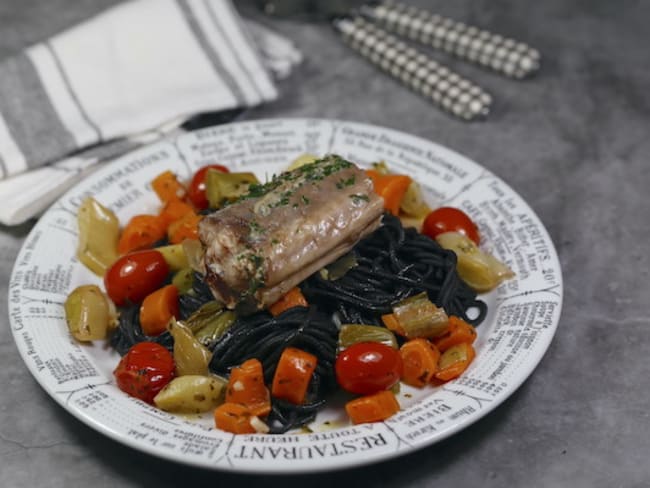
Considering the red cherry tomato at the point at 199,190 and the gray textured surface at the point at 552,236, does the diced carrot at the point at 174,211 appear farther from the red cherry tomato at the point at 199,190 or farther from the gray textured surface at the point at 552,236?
the gray textured surface at the point at 552,236

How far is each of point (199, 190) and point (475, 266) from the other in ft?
5.62

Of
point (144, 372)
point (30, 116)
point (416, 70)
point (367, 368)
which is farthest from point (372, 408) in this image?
point (416, 70)

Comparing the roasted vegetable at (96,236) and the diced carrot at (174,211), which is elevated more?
the roasted vegetable at (96,236)

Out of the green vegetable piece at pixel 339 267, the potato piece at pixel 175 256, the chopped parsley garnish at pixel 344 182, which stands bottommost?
the green vegetable piece at pixel 339 267

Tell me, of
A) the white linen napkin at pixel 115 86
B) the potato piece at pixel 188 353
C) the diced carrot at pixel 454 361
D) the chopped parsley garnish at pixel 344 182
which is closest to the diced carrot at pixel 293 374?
the potato piece at pixel 188 353

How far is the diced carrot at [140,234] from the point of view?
17.1ft

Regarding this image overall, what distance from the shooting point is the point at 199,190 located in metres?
5.47

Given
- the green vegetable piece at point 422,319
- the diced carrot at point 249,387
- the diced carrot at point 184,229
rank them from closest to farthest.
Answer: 1. the diced carrot at point 249,387
2. the green vegetable piece at point 422,319
3. the diced carrot at point 184,229

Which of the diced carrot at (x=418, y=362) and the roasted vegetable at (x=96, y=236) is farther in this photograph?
the roasted vegetable at (x=96, y=236)

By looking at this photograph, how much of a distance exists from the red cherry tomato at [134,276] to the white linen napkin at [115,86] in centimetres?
120

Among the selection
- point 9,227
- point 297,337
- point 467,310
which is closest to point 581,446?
point 467,310

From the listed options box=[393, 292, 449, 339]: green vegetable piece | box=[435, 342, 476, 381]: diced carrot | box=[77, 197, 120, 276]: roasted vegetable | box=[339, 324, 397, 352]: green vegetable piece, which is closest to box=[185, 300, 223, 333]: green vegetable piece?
box=[339, 324, 397, 352]: green vegetable piece

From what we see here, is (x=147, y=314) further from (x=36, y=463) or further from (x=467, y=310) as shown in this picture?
(x=467, y=310)

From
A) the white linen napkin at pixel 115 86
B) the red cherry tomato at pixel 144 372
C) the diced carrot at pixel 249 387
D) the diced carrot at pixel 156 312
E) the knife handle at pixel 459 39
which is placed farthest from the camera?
the knife handle at pixel 459 39
